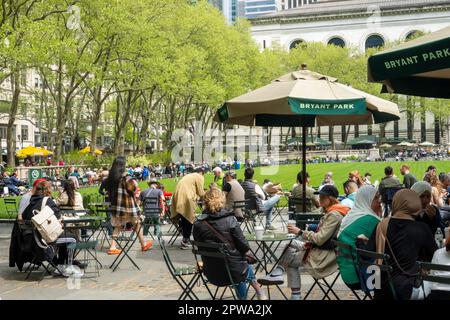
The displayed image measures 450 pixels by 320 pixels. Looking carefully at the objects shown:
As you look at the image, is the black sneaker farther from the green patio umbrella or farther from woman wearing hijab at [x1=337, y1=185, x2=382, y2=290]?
woman wearing hijab at [x1=337, y1=185, x2=382, y2=290]

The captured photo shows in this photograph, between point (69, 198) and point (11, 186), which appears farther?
point (11, 186)

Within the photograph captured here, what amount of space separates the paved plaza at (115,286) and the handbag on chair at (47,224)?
70 centimetres

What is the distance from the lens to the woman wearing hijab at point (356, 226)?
6633 millimetres

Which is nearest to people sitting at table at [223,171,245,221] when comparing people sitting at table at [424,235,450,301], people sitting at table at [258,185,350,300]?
people sitting at table at [258,185,350,300]

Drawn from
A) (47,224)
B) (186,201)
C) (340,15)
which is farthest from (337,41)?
(47,224)

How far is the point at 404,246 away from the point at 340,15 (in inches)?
3987

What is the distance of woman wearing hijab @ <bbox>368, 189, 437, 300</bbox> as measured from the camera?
5750 millimetres

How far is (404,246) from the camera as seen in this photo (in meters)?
5.80

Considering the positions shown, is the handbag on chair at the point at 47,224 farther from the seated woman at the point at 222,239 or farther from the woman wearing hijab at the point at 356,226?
Answer: the woman wearing hijab at the point at 356,226

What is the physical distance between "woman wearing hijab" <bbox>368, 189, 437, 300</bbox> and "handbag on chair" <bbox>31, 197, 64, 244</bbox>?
5598mm

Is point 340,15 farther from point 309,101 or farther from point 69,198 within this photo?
point 309,101

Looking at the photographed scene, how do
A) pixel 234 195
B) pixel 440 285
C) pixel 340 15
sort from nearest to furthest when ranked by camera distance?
pixel 440 285
pixel 234 195
pixel 340 15
